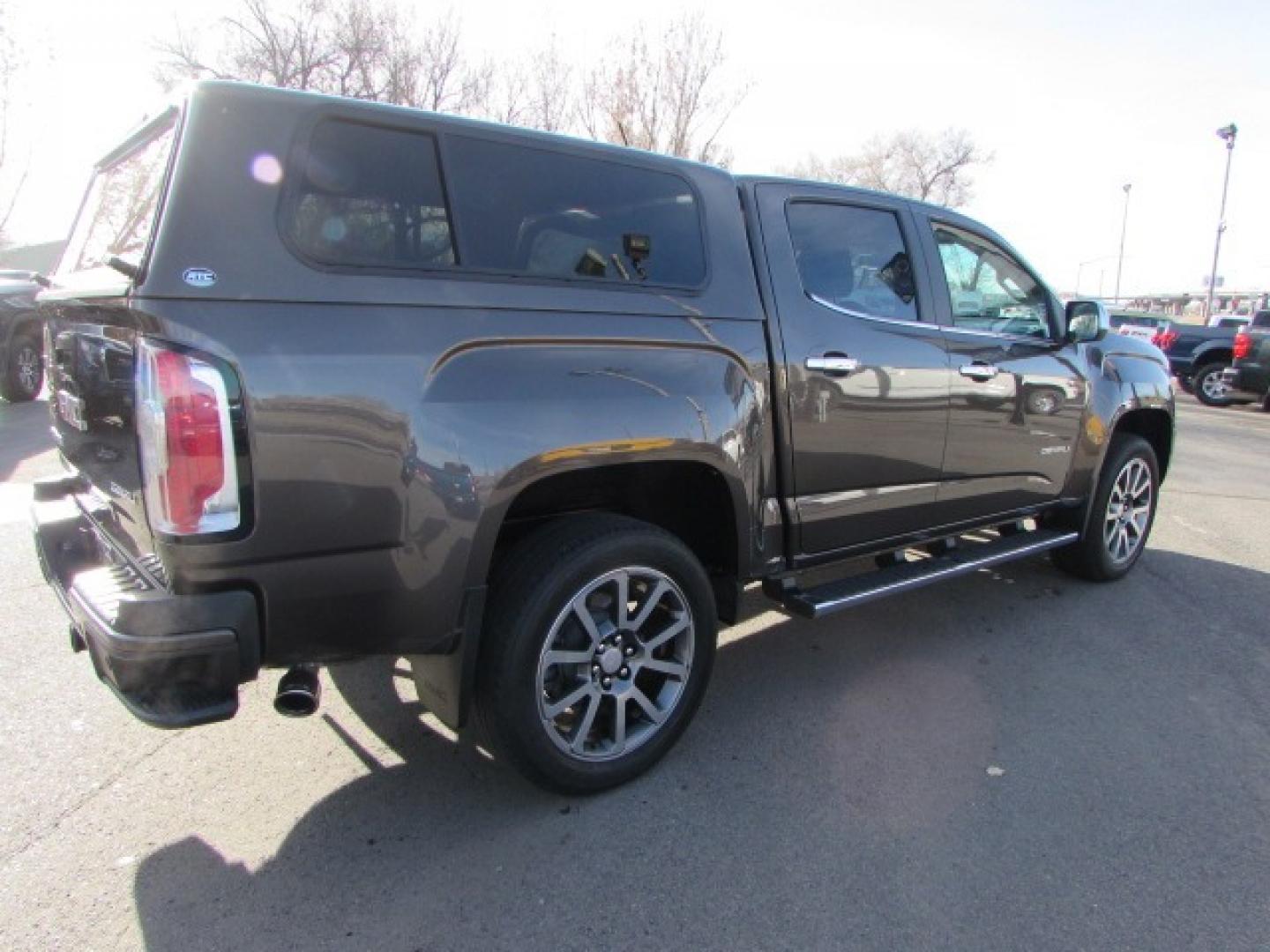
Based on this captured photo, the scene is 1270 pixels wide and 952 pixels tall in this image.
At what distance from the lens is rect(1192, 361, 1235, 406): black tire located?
16.2 m

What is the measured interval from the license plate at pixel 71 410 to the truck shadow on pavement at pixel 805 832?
1320 mm

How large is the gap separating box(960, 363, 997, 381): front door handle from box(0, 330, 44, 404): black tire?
11.0m

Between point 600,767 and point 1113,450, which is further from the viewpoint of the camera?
point 1113,450

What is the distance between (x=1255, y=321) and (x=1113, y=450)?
15.7 m

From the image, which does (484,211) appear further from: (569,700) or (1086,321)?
(1086,321)

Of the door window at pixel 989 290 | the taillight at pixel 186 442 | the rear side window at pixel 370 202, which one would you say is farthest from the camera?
the door window at pixel 989 290

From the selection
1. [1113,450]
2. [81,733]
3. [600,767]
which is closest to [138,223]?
[81,733]

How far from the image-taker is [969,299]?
4027mm

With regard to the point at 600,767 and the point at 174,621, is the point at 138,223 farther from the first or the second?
the point at 600,767

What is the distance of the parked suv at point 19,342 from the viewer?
10.3 meters

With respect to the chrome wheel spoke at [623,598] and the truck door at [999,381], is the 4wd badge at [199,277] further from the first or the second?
the truck door at [999,381]

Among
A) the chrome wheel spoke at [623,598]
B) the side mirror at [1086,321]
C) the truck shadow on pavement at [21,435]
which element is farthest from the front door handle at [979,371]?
the truck shadow on pavement at [21,435]

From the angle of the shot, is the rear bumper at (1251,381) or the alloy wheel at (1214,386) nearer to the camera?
the rear bumper at (1251,381)

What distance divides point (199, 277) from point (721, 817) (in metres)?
2.16
